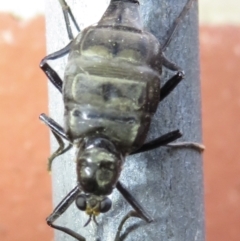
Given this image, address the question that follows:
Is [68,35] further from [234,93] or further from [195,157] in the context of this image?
[234,93]

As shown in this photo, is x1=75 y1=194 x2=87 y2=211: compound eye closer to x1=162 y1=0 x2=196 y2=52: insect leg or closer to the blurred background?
x1=162 y1=0 x2=196 y2=52: insect leg

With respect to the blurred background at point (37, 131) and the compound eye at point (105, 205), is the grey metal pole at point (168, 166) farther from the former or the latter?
the blurred background at point (37, 131)

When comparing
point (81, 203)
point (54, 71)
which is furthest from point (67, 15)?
point (81, 203)

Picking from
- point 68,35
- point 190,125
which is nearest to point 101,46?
point 68,35

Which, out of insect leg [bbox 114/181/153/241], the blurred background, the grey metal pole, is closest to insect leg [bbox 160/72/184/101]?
the grey metal pole

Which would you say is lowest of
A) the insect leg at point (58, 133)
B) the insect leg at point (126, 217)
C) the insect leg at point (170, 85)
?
the insect leg at point (126, 217)

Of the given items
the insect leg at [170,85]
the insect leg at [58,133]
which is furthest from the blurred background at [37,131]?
the insect leg at [170,85]
